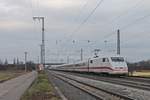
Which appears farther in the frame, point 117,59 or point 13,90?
point 117,59

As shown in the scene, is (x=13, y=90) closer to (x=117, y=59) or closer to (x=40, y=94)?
(x=40, y=94)

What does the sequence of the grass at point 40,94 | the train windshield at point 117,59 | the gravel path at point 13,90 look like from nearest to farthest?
1. the grass at point 40,94
2. the gravel path at point 13,90
3. the train windshield at point 117,59

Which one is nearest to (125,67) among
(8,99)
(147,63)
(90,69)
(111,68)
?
(111,68)

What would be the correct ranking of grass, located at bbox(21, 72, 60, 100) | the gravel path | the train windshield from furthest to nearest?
the train windshield
the gravel path
grass, located at bbox(21, 72, 60, 100)

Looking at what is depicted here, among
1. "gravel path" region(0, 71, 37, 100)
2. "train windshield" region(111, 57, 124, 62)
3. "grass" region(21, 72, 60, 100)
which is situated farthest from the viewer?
"train windshield" region(111, 57, 124, 62)

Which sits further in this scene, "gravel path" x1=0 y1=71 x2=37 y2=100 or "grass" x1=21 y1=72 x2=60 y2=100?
"gravel path" x1=0 y1=71 x2=37 y2=100

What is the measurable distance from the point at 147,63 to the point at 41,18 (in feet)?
274

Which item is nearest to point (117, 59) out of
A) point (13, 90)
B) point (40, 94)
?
point (13, 90)

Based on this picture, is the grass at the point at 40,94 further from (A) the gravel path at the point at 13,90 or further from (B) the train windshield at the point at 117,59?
(B) the train windshield at the point at 117,59

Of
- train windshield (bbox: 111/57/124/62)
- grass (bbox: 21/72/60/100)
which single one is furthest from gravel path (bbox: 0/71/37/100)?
train windshield (bbox: 111/57/124/62)

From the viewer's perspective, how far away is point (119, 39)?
198 feet

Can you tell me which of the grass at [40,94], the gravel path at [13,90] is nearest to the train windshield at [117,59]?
the gravel path at [13,90]

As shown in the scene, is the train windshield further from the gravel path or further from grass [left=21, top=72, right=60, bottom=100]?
grass [left=21, top=72, right=60, bottom=100]

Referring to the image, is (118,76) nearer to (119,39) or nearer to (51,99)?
(119,39)
